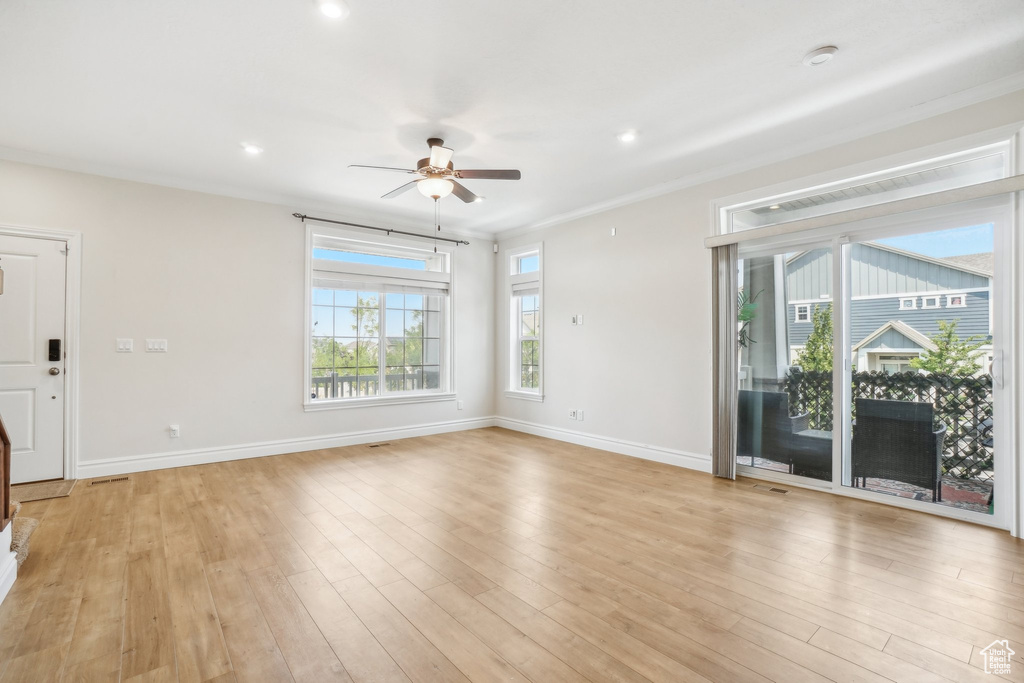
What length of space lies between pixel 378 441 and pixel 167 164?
3732 millimetres

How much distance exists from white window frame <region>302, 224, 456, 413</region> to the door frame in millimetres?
1998

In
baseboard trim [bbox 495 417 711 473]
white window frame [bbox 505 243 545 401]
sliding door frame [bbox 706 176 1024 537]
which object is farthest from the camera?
white window frame [bbox 505 243 545 401]

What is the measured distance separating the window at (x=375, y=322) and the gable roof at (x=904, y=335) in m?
4.85

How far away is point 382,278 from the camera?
248 inches

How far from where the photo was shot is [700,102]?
3381 millimetres

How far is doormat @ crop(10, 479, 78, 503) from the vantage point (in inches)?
150

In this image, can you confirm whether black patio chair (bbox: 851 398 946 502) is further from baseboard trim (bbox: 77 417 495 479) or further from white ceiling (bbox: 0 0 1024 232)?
baseboard trim (bbox: 77 417 495 479)

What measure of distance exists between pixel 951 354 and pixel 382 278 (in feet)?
18.8

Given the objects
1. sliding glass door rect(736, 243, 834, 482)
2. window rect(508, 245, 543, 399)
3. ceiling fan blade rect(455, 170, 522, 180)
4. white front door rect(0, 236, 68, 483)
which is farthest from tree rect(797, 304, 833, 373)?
white front door rect(0, 236, 68, 483)

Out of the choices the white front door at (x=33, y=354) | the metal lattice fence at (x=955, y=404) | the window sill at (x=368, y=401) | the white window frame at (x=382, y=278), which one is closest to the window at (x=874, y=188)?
the metal lattice fence at (x=955, y=404)

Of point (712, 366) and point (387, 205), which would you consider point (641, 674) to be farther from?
point (387, 205)

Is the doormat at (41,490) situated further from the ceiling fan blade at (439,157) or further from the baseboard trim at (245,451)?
the ceiling fan blade at (439,157)

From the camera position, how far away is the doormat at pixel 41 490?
12.5 feet

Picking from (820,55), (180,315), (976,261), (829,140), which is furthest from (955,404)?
(180,315)
